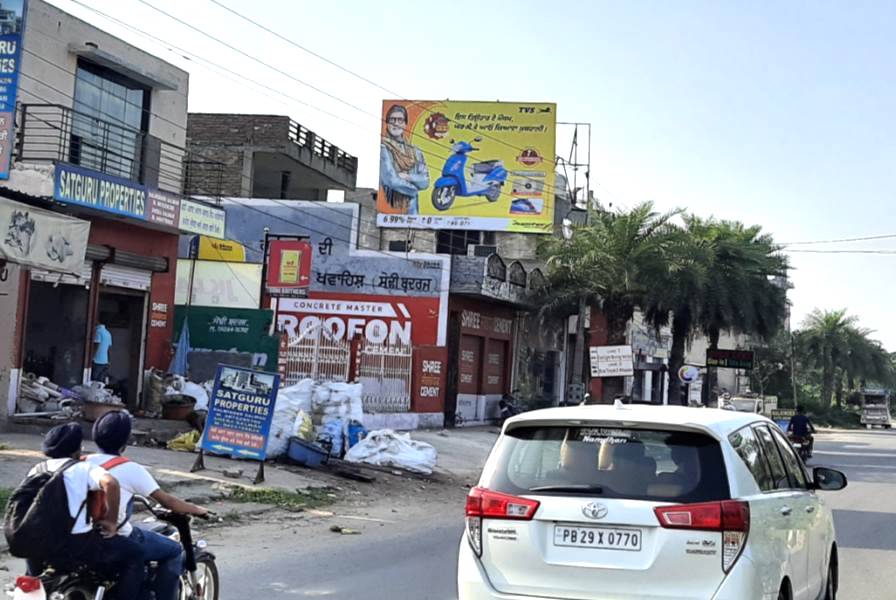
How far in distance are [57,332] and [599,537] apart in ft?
59.5

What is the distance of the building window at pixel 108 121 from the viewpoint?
21.0m

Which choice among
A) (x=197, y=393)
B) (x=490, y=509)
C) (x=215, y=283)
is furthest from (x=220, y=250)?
(x=490, y=509)

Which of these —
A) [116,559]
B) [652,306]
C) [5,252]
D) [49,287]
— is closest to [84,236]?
[5,252]

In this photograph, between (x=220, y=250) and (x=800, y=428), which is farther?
(x=220, y=250)

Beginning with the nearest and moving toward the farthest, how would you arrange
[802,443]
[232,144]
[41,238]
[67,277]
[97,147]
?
[41,238]
[67,277]
[97,147]
[802,443]
[232,144]

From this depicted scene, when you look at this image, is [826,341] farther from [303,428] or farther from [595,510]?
[595,510]

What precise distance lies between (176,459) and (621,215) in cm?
2070

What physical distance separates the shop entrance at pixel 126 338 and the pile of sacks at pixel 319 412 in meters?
4.93

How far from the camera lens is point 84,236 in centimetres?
1672

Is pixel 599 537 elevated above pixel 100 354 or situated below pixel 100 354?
below

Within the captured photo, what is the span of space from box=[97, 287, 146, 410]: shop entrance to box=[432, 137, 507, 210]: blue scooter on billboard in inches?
745

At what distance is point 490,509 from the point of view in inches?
241

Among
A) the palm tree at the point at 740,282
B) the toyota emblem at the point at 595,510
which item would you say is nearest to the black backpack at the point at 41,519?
the toyota emblem at the point at 595,510

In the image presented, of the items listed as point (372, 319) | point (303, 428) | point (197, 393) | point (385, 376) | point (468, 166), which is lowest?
point (303, 428)
